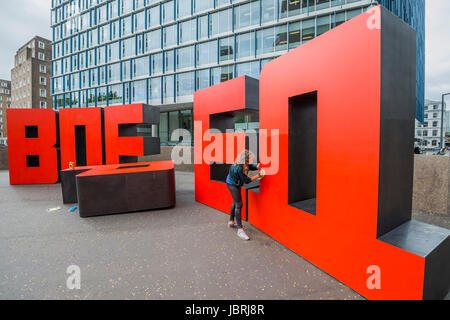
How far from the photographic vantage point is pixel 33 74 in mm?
42875

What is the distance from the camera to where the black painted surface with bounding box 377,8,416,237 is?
2.49 metres

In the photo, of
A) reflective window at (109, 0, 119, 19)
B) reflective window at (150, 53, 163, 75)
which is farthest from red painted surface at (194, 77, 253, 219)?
reflective window at (109, 0, 119, 19)

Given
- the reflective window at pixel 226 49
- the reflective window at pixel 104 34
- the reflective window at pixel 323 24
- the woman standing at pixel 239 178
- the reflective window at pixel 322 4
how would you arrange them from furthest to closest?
1. the reflective window at pixel 104 34
2. the reflective window at pixel 226 49
3. the reflective window at pixel 323 24
4. the reflective window at pixel 322 4
5. the woman standing at pixel 239 178

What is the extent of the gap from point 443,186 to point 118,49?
29297mm

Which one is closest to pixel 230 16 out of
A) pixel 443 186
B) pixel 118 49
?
pixel 118 49

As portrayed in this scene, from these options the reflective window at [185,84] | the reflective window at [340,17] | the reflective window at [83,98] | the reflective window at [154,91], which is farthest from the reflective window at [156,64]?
the reflective window at [340,17]

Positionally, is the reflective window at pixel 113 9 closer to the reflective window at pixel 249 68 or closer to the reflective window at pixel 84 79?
the reflective window at pixel 84 79

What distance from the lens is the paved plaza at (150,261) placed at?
2740 millimetres

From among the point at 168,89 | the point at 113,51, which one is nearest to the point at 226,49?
the point at 168,89

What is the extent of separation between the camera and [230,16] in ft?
63.3

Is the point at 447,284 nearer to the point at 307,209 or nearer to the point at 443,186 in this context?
the point at 307,209

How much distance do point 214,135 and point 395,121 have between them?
423cm

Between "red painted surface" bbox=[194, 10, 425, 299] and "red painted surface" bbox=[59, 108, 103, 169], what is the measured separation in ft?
28.7

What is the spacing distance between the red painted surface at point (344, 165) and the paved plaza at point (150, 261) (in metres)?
0.41
